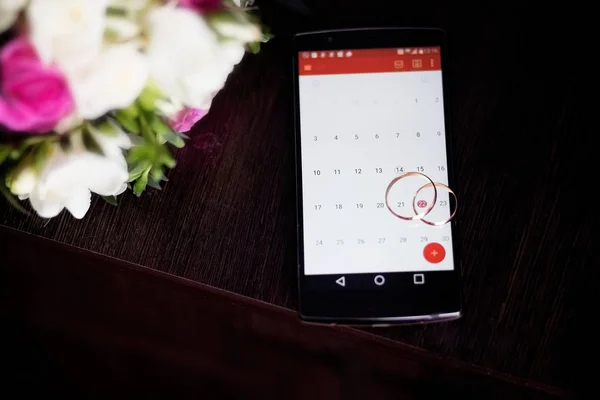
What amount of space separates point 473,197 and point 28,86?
30 centimetres

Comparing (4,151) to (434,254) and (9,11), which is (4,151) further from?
(434,254)

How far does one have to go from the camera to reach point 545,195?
0.41 meters

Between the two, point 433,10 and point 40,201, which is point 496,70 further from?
point 40,201

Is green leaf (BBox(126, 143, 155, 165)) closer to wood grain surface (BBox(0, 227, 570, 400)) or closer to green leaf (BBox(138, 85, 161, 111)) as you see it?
green leaf (BBox(138, 85, 161, 111))

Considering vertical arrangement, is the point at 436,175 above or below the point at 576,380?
above

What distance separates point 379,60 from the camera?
408 millimetres

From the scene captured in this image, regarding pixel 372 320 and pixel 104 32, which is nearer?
pixel 104 32

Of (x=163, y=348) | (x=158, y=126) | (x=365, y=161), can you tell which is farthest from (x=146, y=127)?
(x=163, y=348)

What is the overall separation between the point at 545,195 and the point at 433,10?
156 mm

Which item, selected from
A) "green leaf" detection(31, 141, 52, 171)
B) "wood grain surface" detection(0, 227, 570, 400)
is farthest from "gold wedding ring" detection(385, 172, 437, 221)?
"green leaf" detection(31, 141, 52, 171)

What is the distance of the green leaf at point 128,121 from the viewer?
267mm

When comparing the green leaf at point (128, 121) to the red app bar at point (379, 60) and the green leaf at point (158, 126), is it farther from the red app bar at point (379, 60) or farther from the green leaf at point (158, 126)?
the red app bar at point (379, 60)

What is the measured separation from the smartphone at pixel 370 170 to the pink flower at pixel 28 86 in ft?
0.67

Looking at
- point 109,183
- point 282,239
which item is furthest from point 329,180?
point 109,183
